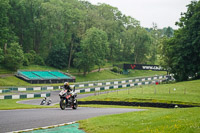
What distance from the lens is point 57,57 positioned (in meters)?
84.0

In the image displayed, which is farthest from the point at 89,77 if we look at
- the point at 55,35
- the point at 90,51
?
the point at 55,35

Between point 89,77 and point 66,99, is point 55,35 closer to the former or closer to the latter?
point 89,77

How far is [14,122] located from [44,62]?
7250 centimetres

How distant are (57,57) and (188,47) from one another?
1668 inches

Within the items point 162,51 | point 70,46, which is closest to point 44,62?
point 70,46

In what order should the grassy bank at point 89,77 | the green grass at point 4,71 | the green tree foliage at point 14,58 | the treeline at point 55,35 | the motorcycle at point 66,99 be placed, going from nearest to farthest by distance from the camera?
the motorcycle at point 66,99 < the grassy bank at point 89,77 < the green grass at point 4,71 < the green tree foliage at point 14,58 < the treeline at point 55,35

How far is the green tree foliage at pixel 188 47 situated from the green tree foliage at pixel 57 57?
37325 millimetres

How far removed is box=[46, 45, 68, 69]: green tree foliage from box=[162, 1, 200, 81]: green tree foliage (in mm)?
37325

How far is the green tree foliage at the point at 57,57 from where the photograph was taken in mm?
84188

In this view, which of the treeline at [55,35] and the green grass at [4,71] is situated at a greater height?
the treeline at [55,35]

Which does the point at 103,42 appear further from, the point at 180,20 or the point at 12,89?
→ the point at 12,89

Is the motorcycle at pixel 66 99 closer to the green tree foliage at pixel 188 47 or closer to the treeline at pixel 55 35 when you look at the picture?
the green tree foliage at pixel 188 47

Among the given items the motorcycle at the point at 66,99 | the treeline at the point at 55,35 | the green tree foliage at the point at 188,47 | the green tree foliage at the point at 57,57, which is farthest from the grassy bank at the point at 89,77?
the motorcycle at the point at 66,99

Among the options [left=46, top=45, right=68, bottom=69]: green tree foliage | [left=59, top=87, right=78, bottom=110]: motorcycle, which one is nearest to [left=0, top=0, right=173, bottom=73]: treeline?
[left=46, top=45, right=68, bottom=69]: green tree foliage
